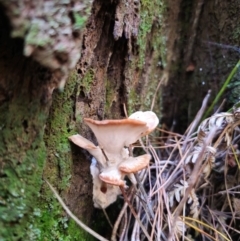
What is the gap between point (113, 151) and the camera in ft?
3.85

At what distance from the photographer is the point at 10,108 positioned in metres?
0.99

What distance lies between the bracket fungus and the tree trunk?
0.05 meters

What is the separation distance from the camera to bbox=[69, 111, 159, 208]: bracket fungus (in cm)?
106

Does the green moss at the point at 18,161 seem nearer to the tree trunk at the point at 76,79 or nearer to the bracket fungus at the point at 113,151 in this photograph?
the tree trunk at the point at 76,79

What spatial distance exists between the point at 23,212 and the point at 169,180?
599 mm

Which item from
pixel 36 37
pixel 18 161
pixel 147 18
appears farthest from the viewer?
pixel 147 18

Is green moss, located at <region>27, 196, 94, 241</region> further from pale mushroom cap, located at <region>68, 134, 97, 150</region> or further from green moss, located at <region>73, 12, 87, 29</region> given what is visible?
green moss, located at <region>73, 12, 87, 29</region>

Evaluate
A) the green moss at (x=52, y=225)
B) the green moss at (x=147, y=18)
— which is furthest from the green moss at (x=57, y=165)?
the green moss at (x=147, y=18)

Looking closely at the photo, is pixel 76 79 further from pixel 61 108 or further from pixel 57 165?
pixel 57 165

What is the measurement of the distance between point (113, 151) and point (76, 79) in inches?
10.4

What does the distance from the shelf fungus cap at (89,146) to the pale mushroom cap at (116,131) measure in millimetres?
25

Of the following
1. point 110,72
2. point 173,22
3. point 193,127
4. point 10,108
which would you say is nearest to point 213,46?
point 173,22

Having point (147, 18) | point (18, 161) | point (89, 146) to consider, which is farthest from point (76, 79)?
point (147, 18)

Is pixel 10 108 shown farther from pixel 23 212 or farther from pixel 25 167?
pixel 23 212
